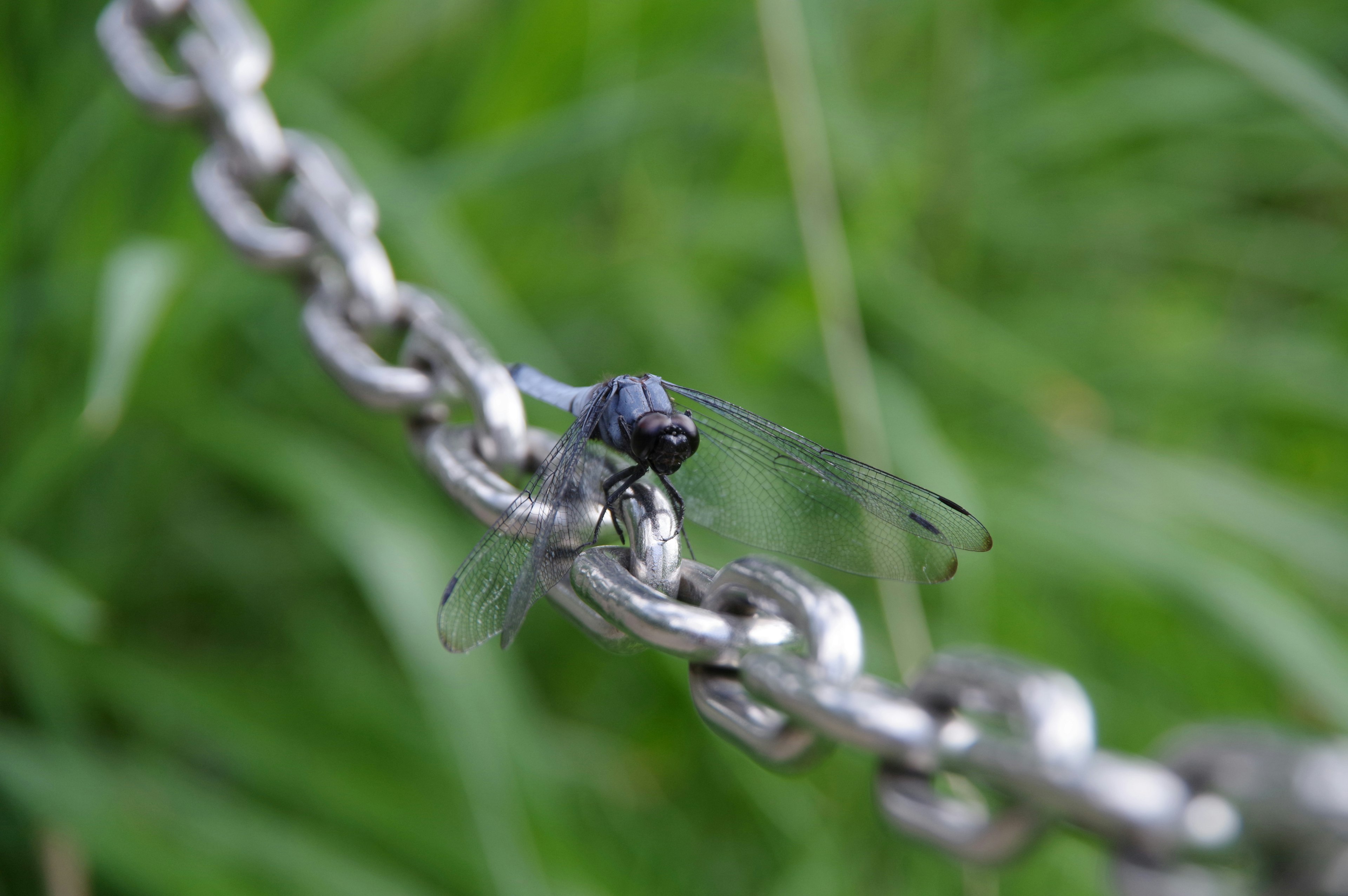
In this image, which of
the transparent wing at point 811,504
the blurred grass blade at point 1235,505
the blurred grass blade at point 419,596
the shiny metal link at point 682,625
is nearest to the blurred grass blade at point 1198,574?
the blurred grass blade at point 1235,505

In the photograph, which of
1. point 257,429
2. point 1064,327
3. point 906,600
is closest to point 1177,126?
point 1064,327

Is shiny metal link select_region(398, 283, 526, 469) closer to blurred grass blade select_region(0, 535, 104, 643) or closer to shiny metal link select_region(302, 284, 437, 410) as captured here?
shiny metal link select_region(302, 284, 437, 410)

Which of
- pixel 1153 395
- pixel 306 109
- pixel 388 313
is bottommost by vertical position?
pixel 388 313

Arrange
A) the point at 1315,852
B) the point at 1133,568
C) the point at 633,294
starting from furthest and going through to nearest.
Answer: the point at 633,294 < the point at 1133,568 < the point at 1315,852

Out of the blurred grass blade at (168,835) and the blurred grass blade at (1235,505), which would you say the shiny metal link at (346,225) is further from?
the blurred grass blade at (1235,505)

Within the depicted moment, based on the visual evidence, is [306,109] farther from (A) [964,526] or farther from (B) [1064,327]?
(B) [1064,327]

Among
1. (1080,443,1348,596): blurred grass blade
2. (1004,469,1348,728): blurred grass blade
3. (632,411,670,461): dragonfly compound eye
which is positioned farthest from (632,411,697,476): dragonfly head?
(1080,443,1348,596): blurred grass blade
